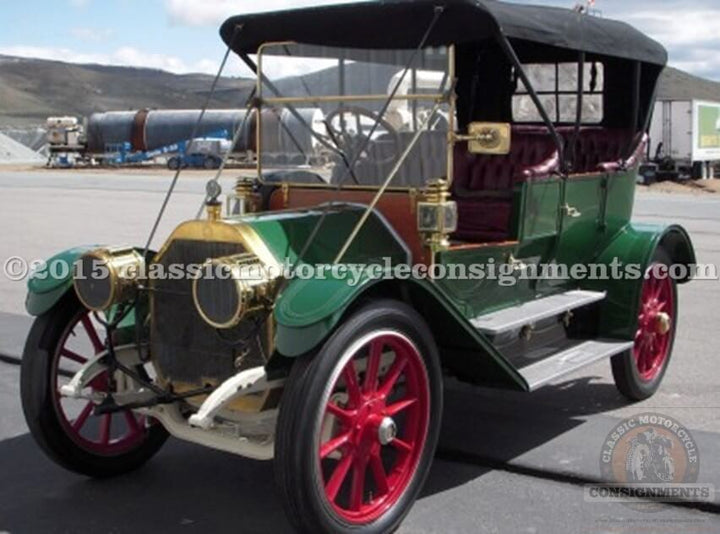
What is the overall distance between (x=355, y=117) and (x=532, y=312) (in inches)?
51.3

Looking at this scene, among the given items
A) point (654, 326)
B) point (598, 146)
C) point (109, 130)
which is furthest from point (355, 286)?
point (109, 130)

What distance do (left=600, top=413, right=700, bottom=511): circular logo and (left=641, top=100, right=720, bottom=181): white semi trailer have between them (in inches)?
1023

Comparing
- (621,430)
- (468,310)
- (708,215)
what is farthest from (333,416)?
(708,215)

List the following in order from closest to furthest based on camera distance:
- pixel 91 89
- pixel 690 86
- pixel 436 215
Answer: pixel 436 215 → pixel 91 89 → pixel 690 86

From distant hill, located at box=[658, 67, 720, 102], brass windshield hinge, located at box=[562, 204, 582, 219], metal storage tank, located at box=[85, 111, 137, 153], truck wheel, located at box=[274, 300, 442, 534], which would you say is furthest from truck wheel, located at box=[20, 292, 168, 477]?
distant hill, located at box=[658, 67, 720, 102]

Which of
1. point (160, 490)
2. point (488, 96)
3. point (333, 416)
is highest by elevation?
point (488, 96)

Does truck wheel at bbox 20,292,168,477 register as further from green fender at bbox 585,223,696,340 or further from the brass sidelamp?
green fender at bbox 585,223,696,340

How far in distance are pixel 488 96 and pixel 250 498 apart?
3238 millimetres

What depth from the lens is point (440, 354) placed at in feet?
14.5

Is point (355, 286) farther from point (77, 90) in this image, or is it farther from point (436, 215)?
point (77, 90)

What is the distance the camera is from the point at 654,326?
589 centimetres

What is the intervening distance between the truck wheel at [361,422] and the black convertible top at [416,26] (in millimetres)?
1323

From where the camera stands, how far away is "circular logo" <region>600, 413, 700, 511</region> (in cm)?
439

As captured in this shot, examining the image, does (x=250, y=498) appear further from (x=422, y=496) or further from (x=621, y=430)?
(x=621, y=430)
